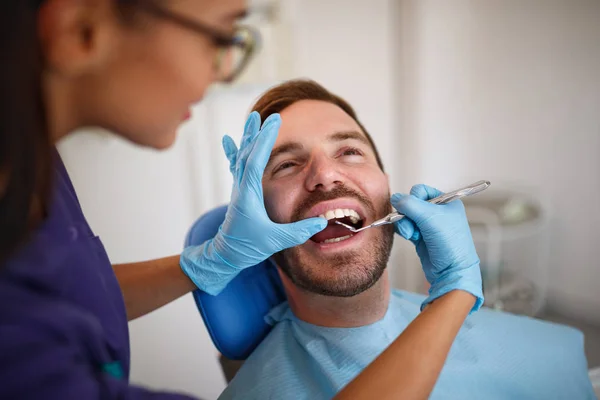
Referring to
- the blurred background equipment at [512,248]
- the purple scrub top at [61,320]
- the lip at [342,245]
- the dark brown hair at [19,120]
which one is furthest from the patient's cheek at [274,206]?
the blurred background equipment at [512,248]

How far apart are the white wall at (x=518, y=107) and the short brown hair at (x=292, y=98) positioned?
127 cm

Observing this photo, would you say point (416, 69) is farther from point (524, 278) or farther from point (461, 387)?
point (461, 387)

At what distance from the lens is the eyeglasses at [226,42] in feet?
1.65

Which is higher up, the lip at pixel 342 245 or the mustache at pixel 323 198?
the mustache at pixel 323 198

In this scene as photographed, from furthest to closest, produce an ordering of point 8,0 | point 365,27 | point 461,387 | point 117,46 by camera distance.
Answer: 1. point 365,27
2. point 461,387
3. point 117,46
4. point 8,0

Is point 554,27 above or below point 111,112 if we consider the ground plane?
above

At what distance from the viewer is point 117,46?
509mm

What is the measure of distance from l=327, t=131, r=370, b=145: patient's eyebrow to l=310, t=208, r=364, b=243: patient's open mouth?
0.21 meters

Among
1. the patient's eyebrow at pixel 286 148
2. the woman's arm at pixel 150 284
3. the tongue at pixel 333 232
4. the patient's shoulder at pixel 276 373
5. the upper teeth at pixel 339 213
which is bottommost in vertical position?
the patient's shoulder at pixel 276 373

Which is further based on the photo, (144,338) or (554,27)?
(554,27)

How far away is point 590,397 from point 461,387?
0.38 m

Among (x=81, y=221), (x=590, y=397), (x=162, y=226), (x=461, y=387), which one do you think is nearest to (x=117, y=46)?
(x=81, y=221)

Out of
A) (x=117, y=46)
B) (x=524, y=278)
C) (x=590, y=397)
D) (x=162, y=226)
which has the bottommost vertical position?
(x=524, y=278)

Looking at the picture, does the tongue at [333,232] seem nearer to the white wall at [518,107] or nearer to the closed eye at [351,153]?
the closed eye at [351,153]
